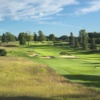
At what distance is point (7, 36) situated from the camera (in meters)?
184

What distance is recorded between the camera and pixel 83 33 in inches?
5581

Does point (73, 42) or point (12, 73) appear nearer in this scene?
point (12, 73)

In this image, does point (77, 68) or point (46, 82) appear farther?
point (77, 68)

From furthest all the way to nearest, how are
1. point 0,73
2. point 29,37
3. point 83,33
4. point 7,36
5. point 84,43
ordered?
point 7,36
point 29,37
point 83,33
point 84,43
point 0,73

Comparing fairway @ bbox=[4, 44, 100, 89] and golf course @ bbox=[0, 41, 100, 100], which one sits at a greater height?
golf course @ bbox=[0, 41, 100, 100]

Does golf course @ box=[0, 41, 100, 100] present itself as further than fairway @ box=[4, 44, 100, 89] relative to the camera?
No

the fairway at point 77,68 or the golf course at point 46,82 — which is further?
the fairway at point 77,68

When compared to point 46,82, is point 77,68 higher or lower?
lower

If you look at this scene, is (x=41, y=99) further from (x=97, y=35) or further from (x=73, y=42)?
(x=97, y=35)

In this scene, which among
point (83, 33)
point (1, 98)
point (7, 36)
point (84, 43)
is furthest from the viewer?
point (7, 36)

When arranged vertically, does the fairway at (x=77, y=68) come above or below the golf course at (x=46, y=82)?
below

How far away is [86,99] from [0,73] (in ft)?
52.9

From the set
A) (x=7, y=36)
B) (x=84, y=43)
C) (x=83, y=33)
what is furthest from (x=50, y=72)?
(x=7, y=36)

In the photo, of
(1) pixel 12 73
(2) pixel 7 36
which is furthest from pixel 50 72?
(2) pixel 7 36
